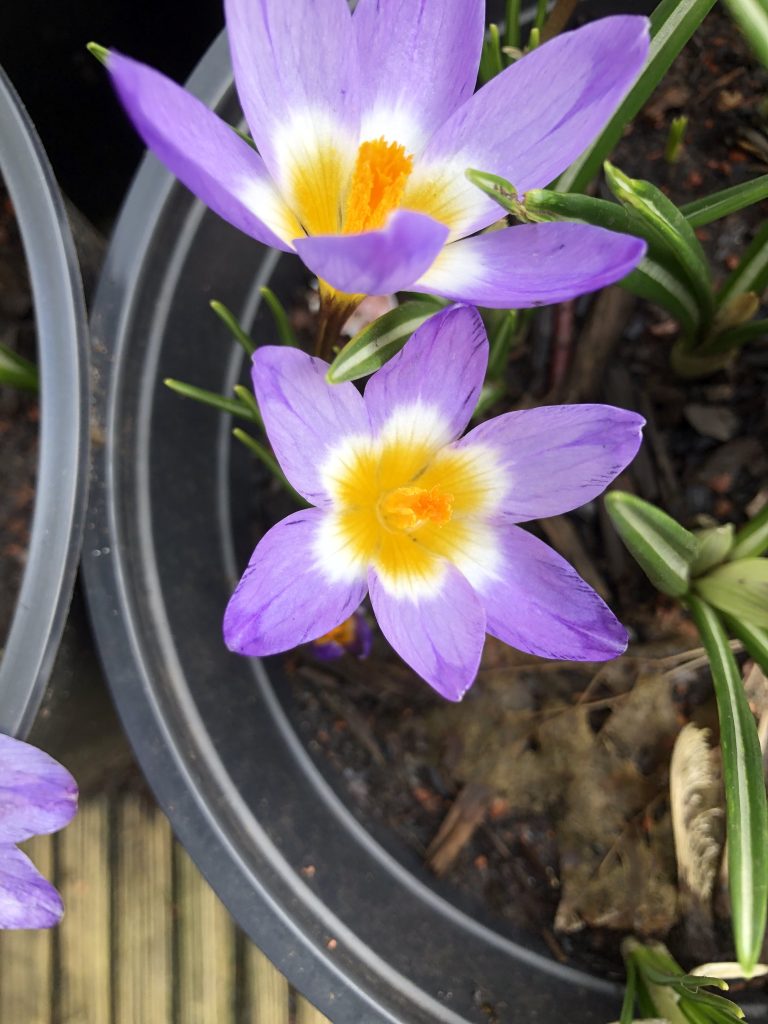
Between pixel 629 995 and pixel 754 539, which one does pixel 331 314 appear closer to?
pixel 754 539

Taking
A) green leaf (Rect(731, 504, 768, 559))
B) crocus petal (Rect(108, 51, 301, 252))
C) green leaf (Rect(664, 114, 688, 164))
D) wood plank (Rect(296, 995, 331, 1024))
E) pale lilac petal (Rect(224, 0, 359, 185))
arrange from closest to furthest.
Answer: crocus petal (Rect(108, 51, 301, 252))
pale lilac petal (Rect(224, 0, 359, 185))
green leaf (Rect(731, 504, 768, 559))
green leaf (Rect(664, 114, 688, 164))
wood plank (Rect(296, 995, 331, 1024))

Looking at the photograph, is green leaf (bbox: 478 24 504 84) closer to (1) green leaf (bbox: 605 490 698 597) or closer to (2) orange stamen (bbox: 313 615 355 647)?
(1) green leaf (bbox: 605 490 698 597)

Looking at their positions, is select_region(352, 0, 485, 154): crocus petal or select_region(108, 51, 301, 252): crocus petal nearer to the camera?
select_region(108, 51, 301, 252): crocus petal

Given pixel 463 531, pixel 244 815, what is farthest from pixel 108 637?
pixel 463 531

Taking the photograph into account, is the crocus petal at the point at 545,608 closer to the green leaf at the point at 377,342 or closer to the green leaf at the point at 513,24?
the green leaf at the point at 377,342

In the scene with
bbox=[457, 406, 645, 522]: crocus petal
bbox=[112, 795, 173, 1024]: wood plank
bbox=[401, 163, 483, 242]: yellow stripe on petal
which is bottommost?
bbox=[112, 795, 173, 1024]: wood plank

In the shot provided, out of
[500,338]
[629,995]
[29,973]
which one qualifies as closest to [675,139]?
Result: [500,338]

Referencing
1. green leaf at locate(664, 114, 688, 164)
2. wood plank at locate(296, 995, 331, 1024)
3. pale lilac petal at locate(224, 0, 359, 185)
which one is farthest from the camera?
wood plank at locate(296, 995, 331, 1024)

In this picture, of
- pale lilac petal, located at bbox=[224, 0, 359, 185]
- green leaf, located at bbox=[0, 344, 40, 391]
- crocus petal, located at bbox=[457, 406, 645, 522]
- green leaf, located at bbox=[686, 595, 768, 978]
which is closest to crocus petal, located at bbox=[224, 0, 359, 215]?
pale lilac petal, located at bbox=[224, 0, 359, 185]
